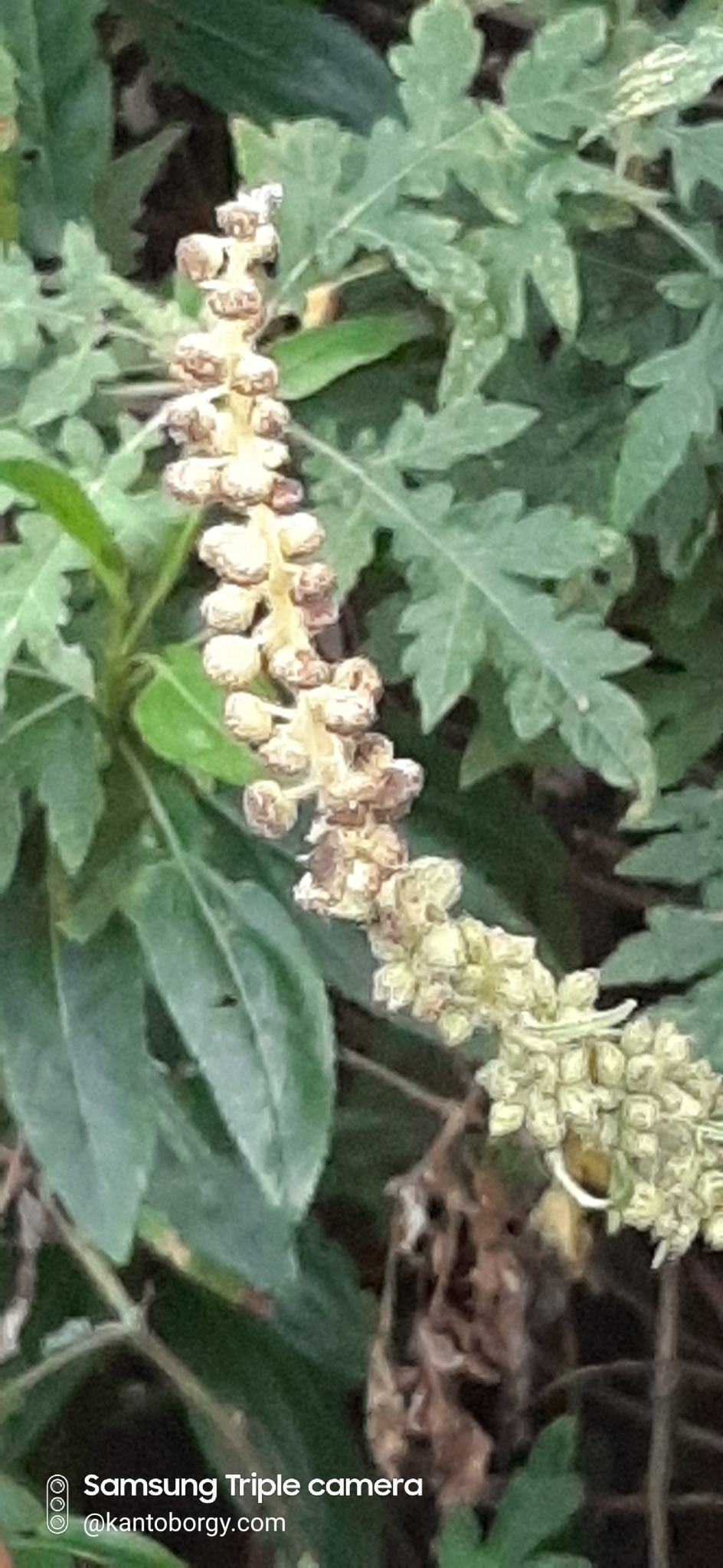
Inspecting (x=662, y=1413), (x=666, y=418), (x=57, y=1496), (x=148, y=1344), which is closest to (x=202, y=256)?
(x=666, y=418)

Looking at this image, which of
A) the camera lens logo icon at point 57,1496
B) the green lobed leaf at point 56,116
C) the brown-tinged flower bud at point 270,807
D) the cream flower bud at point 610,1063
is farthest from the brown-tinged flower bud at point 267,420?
the camera lens logo icon at point 57,1496

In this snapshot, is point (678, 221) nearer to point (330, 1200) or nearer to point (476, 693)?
point (476, 693)

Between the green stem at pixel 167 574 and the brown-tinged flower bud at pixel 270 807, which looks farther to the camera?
the green stem at pixel 167 574

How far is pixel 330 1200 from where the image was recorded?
39.2 inches

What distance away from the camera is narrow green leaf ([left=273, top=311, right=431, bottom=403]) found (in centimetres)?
62

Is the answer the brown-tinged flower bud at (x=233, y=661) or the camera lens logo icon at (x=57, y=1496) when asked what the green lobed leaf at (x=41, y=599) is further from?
the camera lens logo icon at (x=57, y=1496)

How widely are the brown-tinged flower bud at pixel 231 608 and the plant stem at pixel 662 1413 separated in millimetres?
718

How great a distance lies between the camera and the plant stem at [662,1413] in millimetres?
1023

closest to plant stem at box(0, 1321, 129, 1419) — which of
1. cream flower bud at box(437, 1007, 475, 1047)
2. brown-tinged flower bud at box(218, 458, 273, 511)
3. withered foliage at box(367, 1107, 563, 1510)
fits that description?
withered foliage at box(367, 1107, 563, 1510)

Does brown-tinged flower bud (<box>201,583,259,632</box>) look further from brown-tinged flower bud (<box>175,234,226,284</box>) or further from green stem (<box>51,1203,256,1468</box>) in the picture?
green stem (<box>51,1203,256,1468</box>)

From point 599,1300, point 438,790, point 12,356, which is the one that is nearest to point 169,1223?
point 438,790

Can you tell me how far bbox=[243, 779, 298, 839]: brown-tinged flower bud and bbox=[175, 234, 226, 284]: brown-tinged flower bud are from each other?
0.15 meters

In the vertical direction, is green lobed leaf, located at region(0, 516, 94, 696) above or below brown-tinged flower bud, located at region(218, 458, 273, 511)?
below

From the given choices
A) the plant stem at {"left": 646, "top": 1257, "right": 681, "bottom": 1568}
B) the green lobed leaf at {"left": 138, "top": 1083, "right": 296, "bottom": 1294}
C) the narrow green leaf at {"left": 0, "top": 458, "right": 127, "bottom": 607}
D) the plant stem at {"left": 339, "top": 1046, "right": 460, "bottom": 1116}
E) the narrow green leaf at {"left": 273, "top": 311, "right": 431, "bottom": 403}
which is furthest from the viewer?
the plant stem at {"left": 646, "top": 1257, "right": 681, "bottom": 1568}
